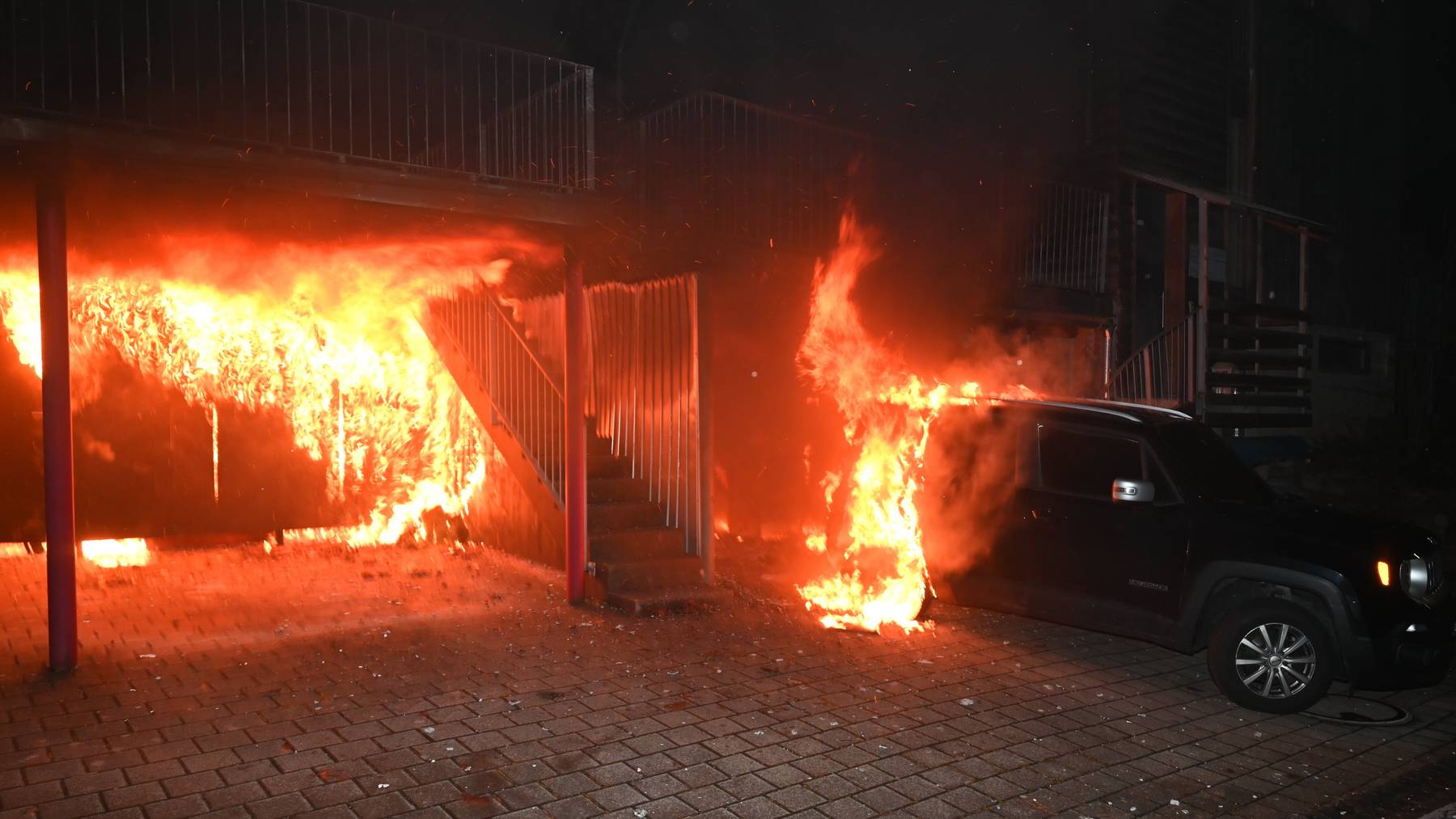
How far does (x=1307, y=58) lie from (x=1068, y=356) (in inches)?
331

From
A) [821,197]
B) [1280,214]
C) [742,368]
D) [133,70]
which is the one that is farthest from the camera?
[1280,214]

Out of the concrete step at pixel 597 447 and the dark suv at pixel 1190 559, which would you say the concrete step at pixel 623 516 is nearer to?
the concrete step at pixel 597 447

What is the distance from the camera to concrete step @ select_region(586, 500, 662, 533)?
9.24 m

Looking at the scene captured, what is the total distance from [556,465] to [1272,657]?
21.7 ft

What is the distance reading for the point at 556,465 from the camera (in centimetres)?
982

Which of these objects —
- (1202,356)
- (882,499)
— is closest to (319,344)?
(882,499)

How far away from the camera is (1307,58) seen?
17250 mm

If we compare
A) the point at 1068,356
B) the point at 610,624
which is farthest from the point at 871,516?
the point at 1068,356

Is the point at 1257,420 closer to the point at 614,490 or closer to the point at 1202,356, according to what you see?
the point at 1202,356

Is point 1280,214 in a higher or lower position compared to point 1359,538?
higher

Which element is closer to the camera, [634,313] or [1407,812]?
[1407,812]

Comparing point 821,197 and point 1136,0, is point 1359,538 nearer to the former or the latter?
point 821,197

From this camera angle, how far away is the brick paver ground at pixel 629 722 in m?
4.59

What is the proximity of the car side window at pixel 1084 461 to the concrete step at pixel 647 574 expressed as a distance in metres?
3.43
